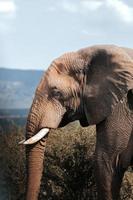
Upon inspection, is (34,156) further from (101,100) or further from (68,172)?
(68,172)

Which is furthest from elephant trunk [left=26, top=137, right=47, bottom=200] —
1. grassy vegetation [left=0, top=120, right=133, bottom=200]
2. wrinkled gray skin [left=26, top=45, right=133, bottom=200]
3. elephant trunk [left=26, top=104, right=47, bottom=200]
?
grassy vegetation [left=0, top=120, right=133, bottom=200]

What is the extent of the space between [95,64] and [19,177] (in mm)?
6747

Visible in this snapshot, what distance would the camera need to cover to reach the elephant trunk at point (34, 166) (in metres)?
10.4

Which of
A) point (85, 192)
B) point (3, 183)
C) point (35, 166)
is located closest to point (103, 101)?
point (35, 166)

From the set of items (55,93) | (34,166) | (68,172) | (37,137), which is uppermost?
(55,93)

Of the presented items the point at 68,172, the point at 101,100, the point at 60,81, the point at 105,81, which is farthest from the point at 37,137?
the point at 68,172

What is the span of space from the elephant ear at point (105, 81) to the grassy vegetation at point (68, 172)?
552 centimetres

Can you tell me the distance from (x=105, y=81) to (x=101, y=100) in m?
0.28

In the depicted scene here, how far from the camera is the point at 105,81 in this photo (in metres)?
10.9

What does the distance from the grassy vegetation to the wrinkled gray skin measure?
5.39 m

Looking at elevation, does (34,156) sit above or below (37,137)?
below

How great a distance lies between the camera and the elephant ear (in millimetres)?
10805

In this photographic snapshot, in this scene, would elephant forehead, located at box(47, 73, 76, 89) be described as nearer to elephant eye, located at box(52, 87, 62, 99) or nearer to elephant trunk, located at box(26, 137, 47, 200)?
elephant eye, located at box(52, 87, 62, 99)

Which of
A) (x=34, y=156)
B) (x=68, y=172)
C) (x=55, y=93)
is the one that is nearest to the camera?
(x=34, y=156)
